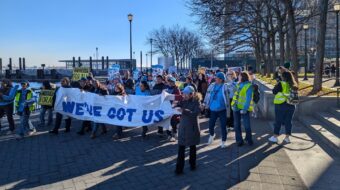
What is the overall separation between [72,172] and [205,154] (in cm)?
286

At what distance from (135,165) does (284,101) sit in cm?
388

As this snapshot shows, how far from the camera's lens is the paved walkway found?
591 cm

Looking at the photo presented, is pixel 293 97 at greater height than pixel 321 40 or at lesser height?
lesser

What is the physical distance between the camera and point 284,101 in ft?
27.0

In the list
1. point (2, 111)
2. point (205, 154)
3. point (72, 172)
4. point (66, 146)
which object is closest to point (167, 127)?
point (205, 154)

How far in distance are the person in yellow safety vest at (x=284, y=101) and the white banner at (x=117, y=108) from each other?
2716mm

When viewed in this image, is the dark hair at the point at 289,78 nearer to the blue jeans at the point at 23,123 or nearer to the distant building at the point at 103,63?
the blue jeans at the point at 23,123

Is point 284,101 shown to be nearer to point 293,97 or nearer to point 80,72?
point 293,97

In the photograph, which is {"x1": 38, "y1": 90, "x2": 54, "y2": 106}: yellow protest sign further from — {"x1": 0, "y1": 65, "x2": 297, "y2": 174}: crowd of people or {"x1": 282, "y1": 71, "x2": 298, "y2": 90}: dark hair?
{"x1": 282, "y1": 71, "x2": 298, "y2": 90}: dark hair

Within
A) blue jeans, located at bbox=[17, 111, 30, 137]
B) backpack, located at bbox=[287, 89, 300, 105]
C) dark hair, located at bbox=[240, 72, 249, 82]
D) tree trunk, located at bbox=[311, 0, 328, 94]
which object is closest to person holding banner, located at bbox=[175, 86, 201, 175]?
dark hair, located at bbox=[240, 72, 249, 82]

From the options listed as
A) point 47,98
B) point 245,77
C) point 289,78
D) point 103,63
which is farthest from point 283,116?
point 103,63

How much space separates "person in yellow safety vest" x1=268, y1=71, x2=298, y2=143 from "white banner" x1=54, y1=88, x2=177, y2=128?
272 cm

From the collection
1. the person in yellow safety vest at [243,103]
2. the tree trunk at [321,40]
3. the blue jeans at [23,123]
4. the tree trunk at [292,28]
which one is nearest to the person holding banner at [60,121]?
the blue jeans at [23,123]

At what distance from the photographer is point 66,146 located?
29.3 ft
